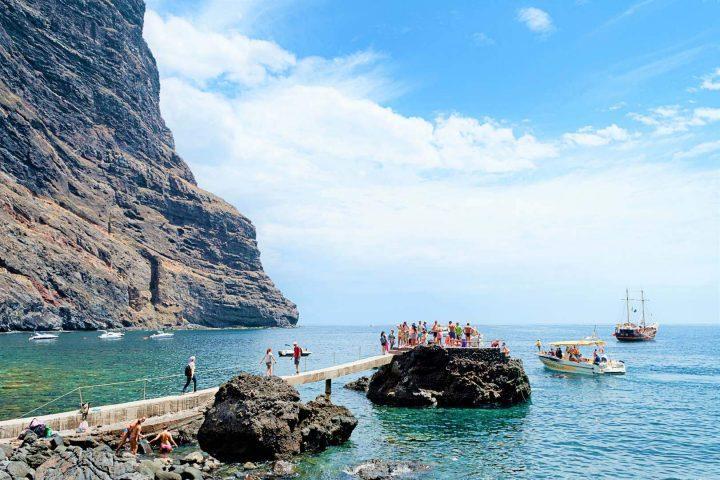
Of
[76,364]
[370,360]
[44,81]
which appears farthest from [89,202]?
[370,360]

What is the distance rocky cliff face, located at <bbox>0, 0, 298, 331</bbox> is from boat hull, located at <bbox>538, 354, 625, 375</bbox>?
108088mm

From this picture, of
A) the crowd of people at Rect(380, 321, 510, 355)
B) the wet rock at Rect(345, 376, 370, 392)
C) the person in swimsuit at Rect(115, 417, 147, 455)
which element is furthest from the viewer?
the wet rock at Rect(345, 376, 370, 392)

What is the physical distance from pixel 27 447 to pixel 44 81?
198m

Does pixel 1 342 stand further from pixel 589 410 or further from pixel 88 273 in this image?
pixel 589 410

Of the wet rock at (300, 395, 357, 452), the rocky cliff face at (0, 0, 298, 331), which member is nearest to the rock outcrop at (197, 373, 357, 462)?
the wet rock at (300, 395, 357, 452)

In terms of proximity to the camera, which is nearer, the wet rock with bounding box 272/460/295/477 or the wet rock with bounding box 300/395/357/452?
the wet rock with bounding box 272/460/295/477

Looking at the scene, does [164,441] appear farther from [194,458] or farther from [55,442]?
[55,442]

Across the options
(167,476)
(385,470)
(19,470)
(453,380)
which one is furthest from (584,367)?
(19,470)

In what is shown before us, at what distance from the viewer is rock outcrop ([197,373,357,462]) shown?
20625 millimetres

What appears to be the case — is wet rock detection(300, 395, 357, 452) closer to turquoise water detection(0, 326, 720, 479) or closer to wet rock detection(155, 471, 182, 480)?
turquoise water detection(0, 326, 720, 479)

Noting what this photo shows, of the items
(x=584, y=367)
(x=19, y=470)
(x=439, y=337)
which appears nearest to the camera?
(x=19, y=470)

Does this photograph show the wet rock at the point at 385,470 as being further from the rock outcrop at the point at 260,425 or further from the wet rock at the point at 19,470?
the wet rock at the point at 19,470

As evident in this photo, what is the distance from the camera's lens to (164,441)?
2011cm

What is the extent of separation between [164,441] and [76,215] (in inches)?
5945
